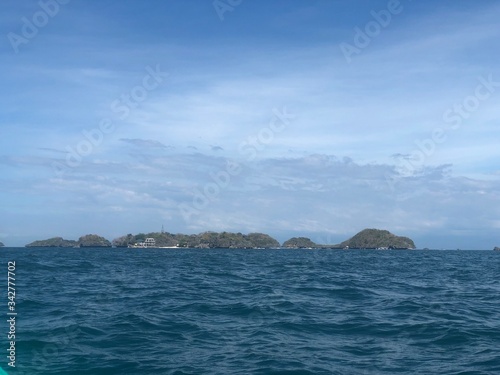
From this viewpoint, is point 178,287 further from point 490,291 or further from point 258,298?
point 490,291

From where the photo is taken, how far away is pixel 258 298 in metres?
29.5

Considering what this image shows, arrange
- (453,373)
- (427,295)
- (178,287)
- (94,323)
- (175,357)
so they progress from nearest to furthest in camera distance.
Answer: (453,373) → (175,357) → (94,323) → (427,295) → (178,287)

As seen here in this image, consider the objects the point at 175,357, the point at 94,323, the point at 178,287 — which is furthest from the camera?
the point at 178,287

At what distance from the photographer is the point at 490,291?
1433 inches

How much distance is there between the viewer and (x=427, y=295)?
108 ft

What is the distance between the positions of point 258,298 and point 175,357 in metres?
13.3

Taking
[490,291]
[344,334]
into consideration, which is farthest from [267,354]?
[490,291]

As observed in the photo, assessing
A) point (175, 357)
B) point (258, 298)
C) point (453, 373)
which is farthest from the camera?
point (258, 298)

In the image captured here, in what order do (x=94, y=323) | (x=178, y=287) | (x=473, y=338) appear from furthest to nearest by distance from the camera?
(x=178, y=287), (x=94, y=323), (x=473, y=338)

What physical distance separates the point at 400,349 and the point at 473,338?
384cm

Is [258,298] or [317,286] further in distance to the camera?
[317,286]

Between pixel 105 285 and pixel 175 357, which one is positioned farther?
pixel 105 285

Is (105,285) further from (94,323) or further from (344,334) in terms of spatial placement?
(344,334)

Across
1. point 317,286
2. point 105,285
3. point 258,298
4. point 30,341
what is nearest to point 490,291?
point 317,286
